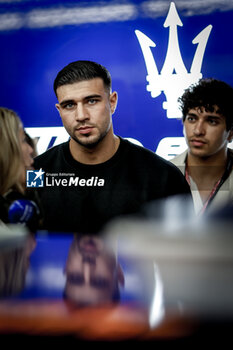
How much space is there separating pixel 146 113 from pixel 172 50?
0.31 metres

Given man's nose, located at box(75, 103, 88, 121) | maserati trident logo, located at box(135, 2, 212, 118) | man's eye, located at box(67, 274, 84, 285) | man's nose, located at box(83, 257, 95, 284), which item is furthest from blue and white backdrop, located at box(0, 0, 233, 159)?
man's eye, located at box(67, 274, 84, 285)

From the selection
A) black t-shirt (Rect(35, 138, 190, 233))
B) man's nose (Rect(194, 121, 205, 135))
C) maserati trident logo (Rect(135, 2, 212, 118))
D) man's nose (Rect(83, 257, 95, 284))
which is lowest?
man's nose (Rect(83, 257, 95, 284))

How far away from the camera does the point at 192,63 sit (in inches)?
62.6

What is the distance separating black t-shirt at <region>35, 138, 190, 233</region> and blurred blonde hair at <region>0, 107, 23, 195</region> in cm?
13

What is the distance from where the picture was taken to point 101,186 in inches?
64.1

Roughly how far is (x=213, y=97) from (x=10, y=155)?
96 centimetres

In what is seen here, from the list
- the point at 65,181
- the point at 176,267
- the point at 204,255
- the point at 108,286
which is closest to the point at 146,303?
the point at 108,286

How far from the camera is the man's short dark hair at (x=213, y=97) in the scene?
1.57 metres

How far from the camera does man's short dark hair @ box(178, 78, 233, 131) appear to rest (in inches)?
61.7

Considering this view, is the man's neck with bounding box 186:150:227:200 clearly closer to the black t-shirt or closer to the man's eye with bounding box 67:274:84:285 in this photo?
the black t-shirt

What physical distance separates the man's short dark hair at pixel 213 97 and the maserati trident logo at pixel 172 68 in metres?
0.05

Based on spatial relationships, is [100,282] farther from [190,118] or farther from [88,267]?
[190,118]

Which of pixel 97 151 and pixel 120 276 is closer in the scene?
pixel 120 276

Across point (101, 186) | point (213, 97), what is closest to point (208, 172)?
point (213, 97)
